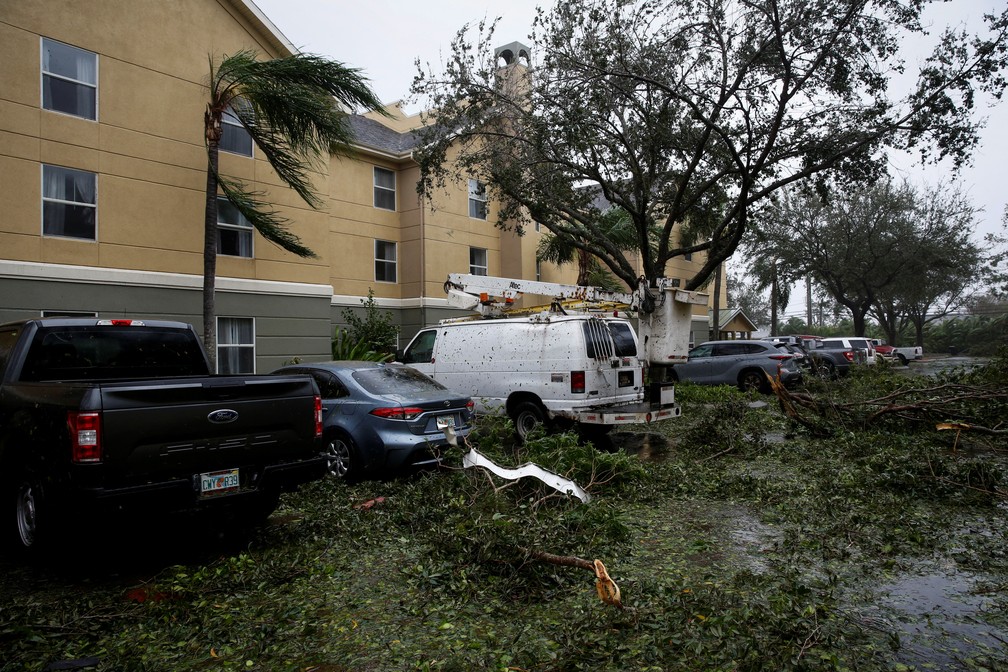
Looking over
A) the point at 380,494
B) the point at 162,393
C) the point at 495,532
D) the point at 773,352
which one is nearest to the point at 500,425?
the point at 380,494

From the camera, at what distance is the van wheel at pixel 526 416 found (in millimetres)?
10281

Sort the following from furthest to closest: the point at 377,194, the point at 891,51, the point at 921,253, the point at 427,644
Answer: the point at 921,253 < the point at 377,194 < the point at 891,51 < the point at 427,644

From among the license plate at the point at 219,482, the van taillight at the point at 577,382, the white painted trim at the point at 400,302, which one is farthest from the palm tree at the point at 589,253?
the license plate at the point at 219,482

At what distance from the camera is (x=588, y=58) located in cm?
1427

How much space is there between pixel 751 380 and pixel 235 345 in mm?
13415

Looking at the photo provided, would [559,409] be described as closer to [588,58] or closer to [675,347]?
[675,347]

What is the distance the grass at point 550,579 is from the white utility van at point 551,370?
220 centimetres

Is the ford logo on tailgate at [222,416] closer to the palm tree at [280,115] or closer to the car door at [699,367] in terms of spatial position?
the palm tree at [280,115]

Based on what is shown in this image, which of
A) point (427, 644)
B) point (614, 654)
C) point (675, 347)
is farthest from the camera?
point (675, 347)

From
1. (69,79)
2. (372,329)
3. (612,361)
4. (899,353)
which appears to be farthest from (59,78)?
(899,353)

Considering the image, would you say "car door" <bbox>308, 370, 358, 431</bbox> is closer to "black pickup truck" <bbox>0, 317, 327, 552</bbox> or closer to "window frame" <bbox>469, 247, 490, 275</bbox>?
"black pickup truck" <bbox>0, 317, 327, 552</bbox>

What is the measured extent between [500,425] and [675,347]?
3.44m

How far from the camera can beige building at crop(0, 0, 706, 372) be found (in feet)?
38.8

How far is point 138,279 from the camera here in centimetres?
1307
